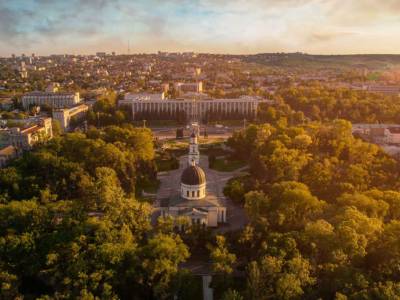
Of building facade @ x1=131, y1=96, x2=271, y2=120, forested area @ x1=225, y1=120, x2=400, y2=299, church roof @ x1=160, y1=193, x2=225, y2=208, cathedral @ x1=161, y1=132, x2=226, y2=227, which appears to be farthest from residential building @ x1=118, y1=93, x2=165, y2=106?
cathedral @ x1=161, y1=132, x2=226, y2=227

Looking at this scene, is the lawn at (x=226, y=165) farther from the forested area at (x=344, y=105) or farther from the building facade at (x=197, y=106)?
the building facade at (x=197, y=106)

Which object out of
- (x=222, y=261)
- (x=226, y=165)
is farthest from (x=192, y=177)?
(x=226, y=165)

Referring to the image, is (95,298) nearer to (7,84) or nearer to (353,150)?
(353,150)

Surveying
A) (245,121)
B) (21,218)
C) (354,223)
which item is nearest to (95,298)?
(21,218)

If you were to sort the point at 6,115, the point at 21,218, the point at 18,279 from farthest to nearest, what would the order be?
the point at 6,115 < the point at 21,218 < the point at 18,279

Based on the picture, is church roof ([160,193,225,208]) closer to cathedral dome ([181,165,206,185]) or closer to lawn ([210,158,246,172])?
cathedral dome ([181,165,206,185])
